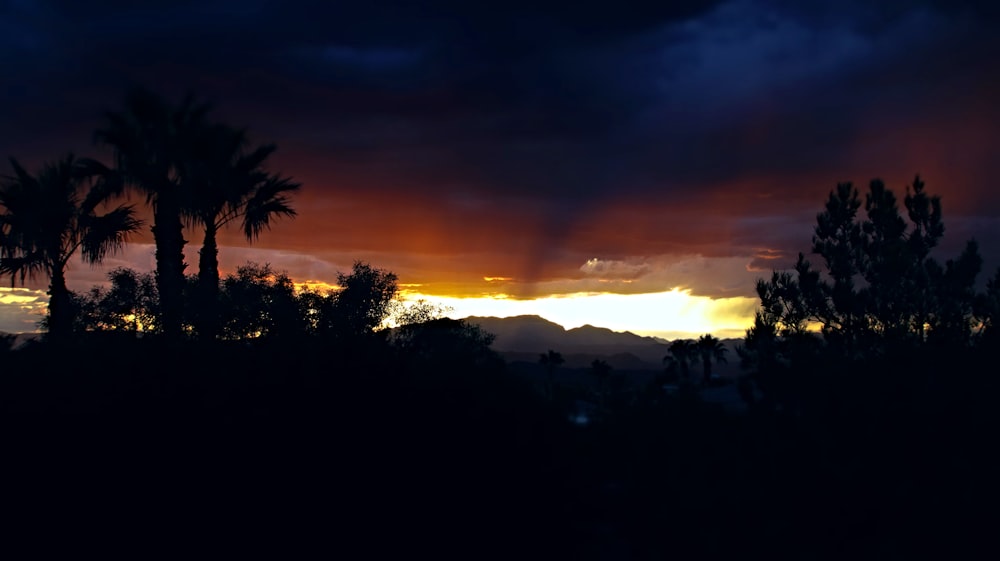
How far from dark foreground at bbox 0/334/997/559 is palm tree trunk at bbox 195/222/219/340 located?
35.1ft

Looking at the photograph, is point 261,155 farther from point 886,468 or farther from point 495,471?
point 886,468

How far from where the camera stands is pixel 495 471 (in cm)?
1480

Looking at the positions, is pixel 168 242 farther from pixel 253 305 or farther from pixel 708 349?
pixel 708 349

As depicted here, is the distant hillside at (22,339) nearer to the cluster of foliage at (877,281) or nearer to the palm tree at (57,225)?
the palm tree at (57,225)

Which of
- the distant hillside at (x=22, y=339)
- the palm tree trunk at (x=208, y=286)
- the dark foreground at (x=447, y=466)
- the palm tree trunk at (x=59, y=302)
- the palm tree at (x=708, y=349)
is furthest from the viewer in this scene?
the palm tree at (x=708, y=349)

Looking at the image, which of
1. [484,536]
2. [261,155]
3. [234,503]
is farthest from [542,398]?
[261,155]

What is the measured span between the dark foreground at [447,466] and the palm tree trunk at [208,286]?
35.1 feet

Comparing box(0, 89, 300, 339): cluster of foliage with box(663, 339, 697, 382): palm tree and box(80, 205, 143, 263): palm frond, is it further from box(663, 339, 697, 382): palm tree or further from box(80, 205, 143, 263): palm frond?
box(663, 339, 697, 382): palm tree

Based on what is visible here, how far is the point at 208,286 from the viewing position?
31.2 metres

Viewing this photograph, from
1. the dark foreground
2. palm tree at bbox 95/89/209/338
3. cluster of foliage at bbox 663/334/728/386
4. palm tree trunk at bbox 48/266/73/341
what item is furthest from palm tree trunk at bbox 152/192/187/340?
cluster of foliage at bbox 663/334/728/386

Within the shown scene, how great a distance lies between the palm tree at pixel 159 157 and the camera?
3234 centimetres

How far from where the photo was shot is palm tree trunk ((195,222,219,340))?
2831 centimetres

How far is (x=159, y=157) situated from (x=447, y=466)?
24.1 metres

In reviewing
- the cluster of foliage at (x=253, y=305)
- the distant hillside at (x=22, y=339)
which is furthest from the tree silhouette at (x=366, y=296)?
the distant hillside at (x=22, y=339)
